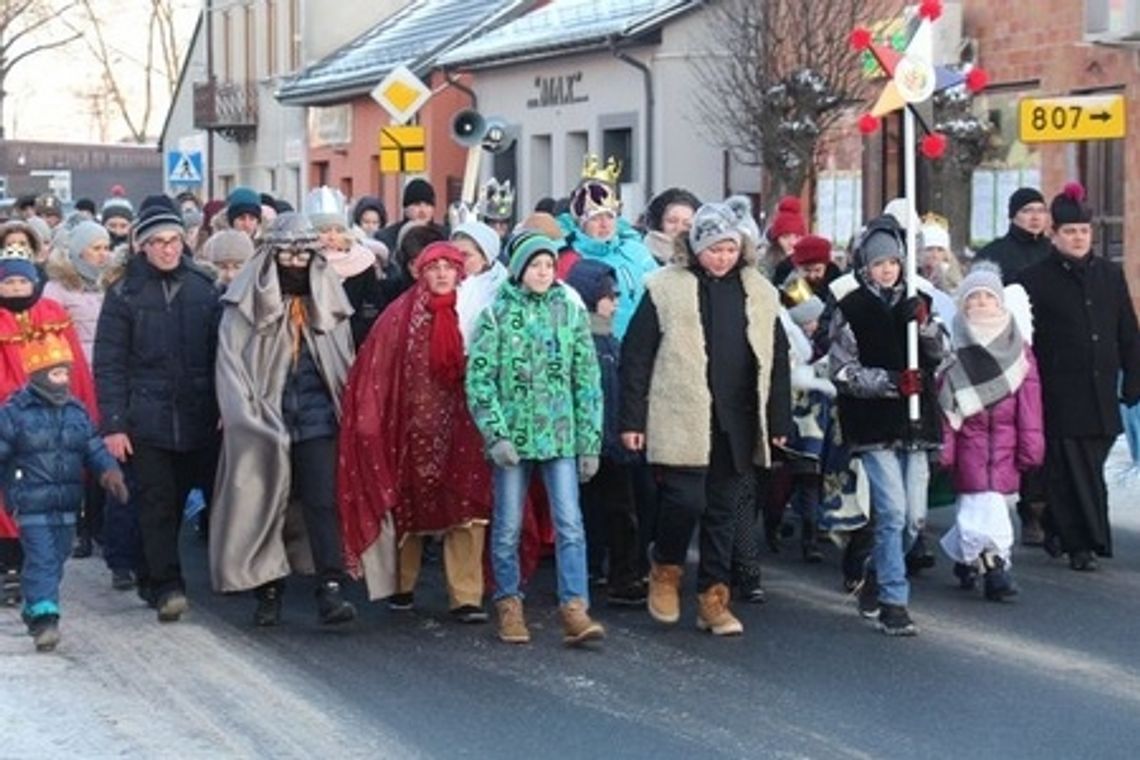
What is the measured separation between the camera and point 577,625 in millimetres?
10852

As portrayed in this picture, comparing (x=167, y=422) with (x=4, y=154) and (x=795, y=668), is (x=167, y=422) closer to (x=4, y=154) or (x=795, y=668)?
(x=795, y=668)

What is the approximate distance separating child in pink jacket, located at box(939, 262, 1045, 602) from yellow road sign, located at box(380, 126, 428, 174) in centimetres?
1331

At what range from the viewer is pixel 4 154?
209ft

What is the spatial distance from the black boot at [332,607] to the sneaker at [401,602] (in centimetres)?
45

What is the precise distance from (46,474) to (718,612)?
301cm

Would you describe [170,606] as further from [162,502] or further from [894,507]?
[894,507]

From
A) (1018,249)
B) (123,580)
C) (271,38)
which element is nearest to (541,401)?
(123,580)

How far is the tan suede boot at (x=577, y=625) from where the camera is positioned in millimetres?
10844

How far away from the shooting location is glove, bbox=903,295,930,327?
1120cm

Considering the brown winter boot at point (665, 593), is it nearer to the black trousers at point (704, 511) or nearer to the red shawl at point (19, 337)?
the black trousers at point (704, 511)

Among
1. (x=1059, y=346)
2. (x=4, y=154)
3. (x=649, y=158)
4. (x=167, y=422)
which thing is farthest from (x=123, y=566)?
(x=4, y=154)

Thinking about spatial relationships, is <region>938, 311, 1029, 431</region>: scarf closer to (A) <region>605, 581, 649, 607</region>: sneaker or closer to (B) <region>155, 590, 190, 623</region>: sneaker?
(A) <region>605, 581, 649, 607</region>: sneaker

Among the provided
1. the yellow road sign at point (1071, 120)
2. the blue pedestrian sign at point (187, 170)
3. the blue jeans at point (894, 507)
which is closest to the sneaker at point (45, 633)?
the blue jeans at point (894, 507)

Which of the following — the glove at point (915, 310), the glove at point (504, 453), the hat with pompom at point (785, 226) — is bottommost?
the glove at point (504, 453)
